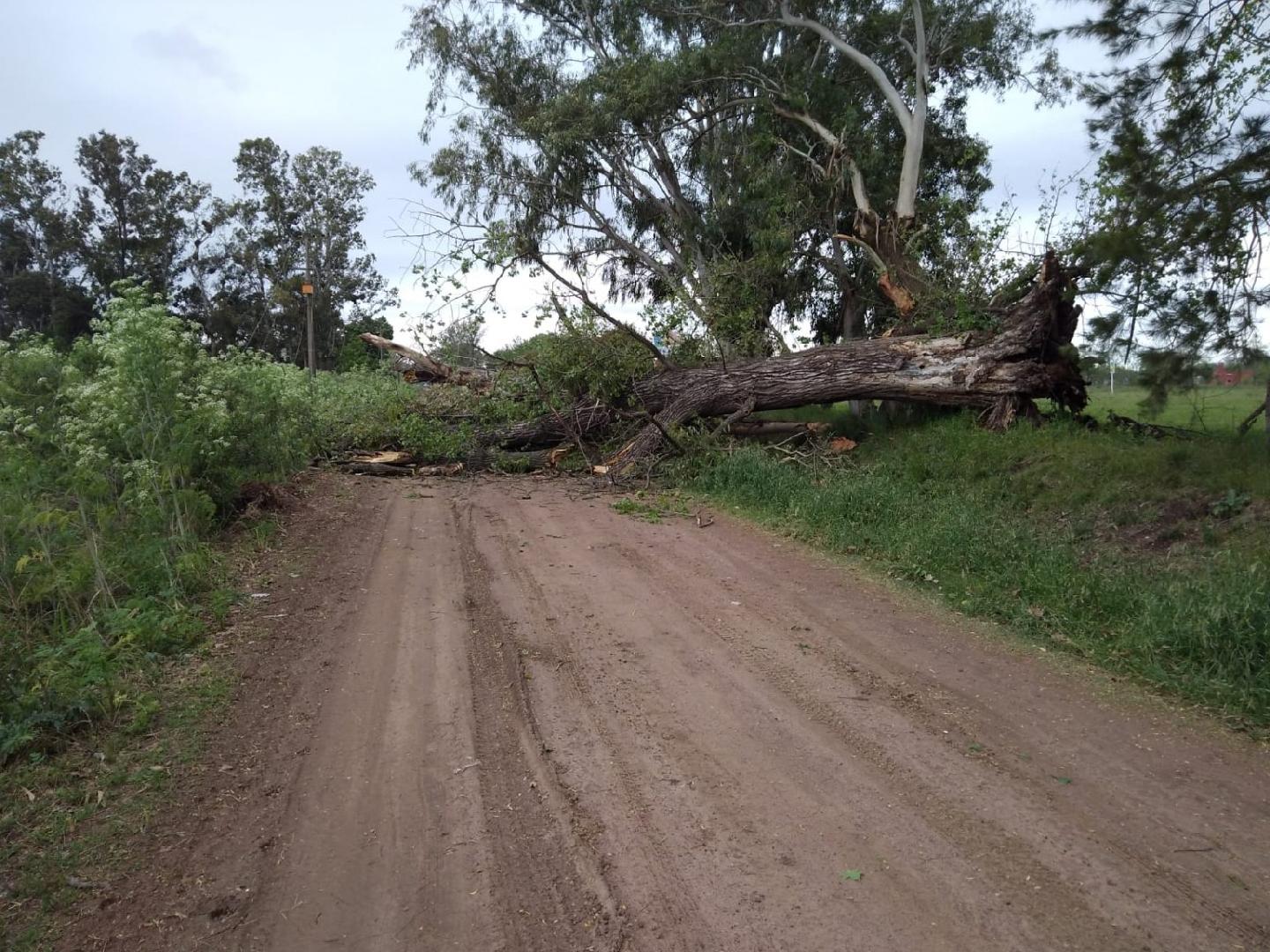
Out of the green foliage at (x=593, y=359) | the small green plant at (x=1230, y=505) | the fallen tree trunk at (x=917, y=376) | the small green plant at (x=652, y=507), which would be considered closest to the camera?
the small green plant at (x=1230, y=505)

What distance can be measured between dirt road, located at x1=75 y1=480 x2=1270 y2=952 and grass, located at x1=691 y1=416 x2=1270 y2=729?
529mm

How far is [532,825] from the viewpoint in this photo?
3.46 m

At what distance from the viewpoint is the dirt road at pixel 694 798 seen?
2893mm

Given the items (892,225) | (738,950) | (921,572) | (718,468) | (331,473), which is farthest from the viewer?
(892,225)

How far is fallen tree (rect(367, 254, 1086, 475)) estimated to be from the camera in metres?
10.8

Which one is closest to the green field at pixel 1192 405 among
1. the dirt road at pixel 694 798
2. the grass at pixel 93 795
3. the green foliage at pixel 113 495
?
the dirt road at pixel 694 798

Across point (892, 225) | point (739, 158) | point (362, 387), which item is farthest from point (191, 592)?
point (739, 158)

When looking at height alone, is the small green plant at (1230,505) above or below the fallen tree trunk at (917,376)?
below

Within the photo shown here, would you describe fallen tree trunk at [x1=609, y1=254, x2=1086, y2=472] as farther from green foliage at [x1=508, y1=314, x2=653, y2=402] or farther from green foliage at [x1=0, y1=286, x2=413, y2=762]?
green foliage at [x1=0, y1=286, x2=413, y2=762]

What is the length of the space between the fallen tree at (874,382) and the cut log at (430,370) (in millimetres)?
1886

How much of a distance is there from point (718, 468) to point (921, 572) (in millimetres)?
4611

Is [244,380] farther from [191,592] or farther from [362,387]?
[362,387]

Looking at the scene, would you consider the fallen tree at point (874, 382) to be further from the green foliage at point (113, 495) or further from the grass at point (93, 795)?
the grass at point (93, 795)

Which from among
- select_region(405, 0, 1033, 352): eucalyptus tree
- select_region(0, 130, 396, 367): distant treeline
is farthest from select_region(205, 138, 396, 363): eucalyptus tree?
select_region(405, 0, 1033, 352): eucalyptus tree
